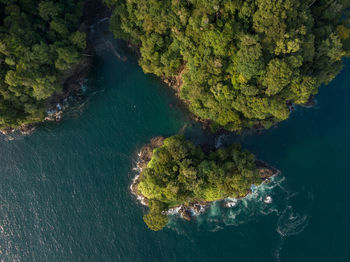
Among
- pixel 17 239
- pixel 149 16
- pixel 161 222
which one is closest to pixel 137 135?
pixel 161 222

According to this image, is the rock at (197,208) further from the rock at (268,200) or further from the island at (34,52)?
the island at (34,52)

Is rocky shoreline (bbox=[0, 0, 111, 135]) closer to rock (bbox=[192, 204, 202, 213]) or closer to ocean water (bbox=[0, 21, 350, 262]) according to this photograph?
ocean water (bbox=[0, 21, 350, 262])

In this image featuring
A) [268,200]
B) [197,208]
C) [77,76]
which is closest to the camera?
[268,200]

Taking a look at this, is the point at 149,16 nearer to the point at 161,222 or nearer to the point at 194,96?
the point at 194,96

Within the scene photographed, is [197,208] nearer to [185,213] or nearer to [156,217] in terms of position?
[185,213]

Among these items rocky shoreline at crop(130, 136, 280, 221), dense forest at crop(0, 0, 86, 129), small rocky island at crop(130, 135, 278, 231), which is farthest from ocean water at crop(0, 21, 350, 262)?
dense forest at crop(0, 0, 86, 129)

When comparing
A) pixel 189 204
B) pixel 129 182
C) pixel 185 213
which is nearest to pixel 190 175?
pixel 189 204

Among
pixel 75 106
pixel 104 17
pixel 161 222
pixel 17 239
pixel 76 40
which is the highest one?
pixel 104 17
